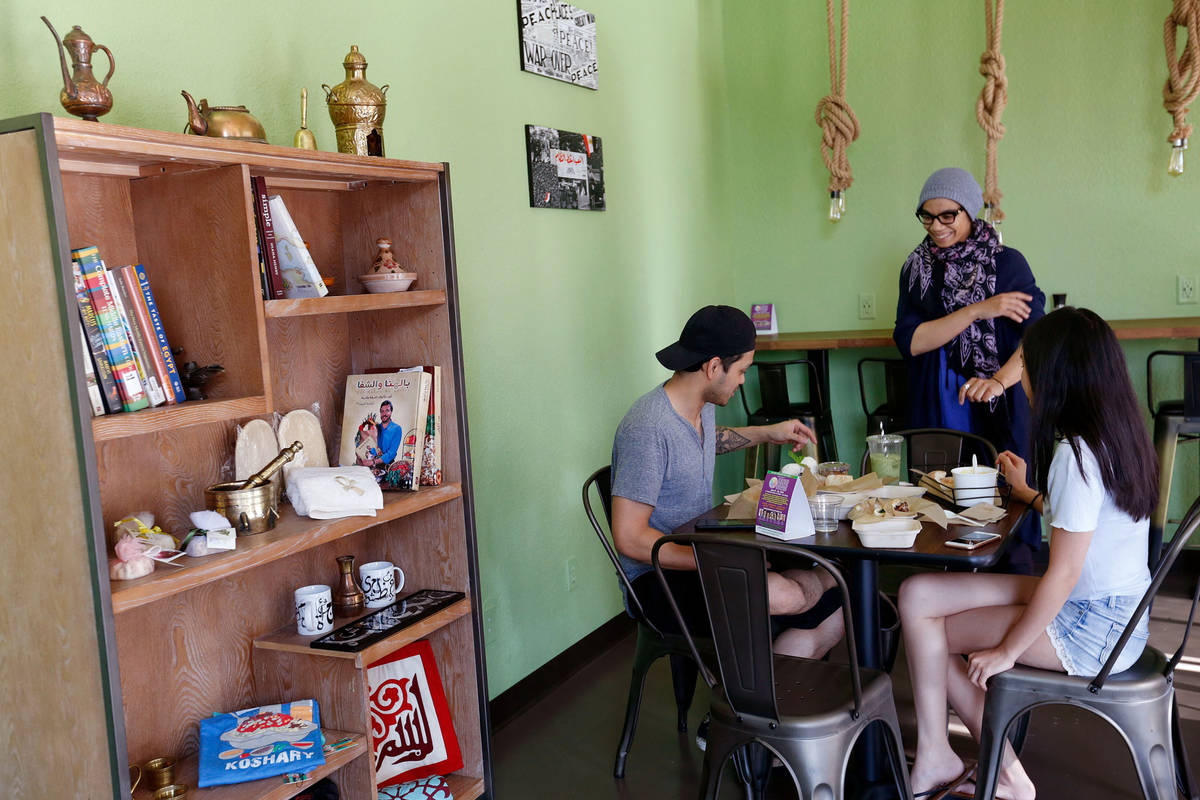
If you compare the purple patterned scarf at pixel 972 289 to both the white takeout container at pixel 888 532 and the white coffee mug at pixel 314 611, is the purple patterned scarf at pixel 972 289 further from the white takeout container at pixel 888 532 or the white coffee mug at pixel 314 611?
the white coffee mug at pixel 314 611

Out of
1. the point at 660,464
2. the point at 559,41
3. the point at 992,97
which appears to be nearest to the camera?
the point at 660,464

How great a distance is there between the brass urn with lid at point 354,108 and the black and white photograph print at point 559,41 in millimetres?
1080

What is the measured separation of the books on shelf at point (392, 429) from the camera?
2.24 m

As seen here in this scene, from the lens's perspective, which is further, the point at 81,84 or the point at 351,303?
the point at 351,303

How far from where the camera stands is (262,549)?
178 centimetres

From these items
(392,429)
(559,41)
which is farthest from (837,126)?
(392,429)

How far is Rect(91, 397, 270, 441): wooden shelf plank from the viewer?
5.09ft

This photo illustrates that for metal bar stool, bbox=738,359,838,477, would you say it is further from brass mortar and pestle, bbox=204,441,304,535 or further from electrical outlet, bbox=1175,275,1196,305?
brass mortar and pestle, bbox=204,441,304,535

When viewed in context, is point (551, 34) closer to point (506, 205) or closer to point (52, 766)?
point (506, 205)

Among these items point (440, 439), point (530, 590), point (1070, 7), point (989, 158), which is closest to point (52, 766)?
point (440, 439)

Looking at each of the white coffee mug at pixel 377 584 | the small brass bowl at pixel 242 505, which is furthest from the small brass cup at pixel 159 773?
the white coffee mug at pixel 377 584

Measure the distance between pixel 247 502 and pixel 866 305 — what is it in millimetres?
3282

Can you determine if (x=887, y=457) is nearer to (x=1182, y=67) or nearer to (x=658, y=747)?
(x=658, y=747)

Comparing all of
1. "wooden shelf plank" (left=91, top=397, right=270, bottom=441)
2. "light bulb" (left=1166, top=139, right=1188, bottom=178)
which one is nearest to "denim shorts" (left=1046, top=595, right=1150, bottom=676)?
"wooden shelf plank" (left=91, top=397, right=270, bottom=441)
